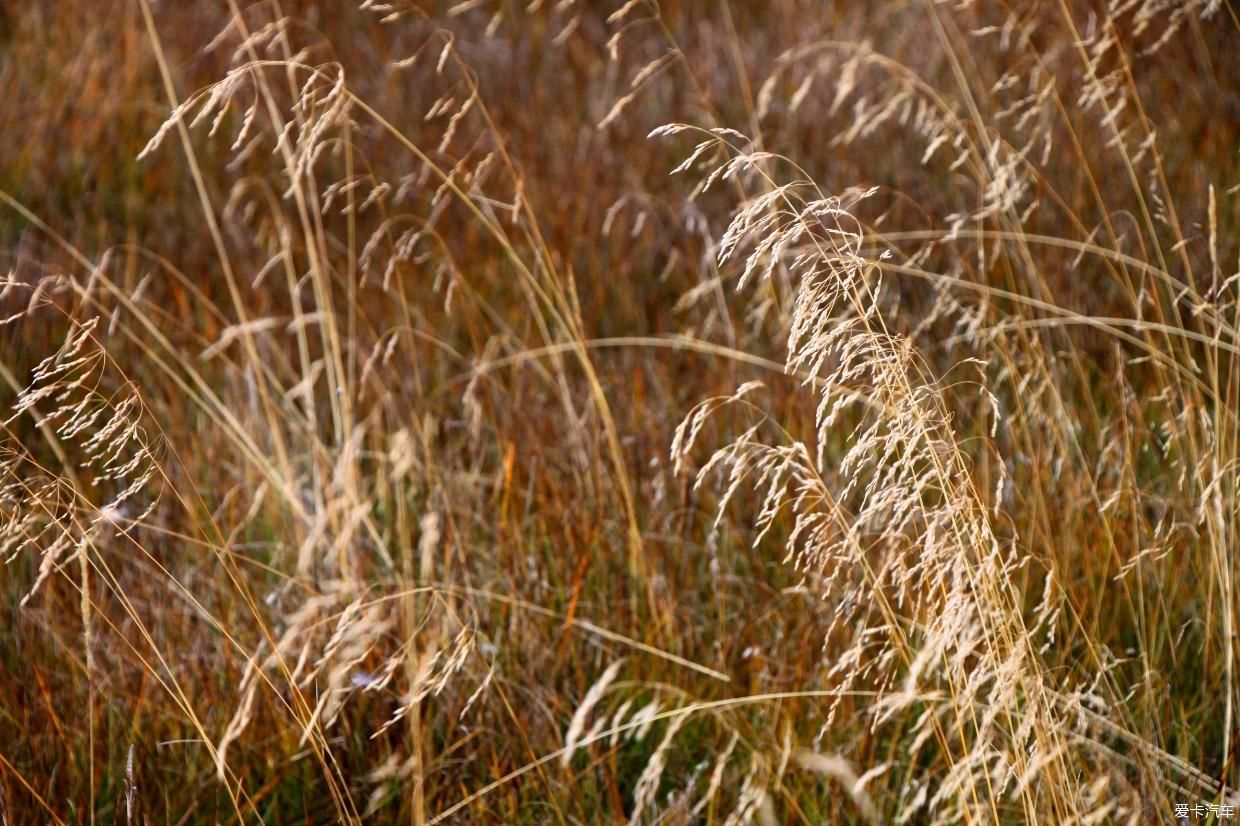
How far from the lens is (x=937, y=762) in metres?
1.73

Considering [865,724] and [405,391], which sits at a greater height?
[405,391]

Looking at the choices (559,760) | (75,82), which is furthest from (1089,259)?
(75,82)

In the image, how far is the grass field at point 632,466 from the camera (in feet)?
4.95

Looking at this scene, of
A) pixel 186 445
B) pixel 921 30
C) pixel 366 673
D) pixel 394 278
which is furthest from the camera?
pixel 921 30

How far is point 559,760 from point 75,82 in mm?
3526

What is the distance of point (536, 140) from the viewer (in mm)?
4090

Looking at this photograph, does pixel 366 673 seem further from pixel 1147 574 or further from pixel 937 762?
pixel 1147 574

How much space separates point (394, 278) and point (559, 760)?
6.18 feet

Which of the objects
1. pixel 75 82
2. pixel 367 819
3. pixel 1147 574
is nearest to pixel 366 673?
pixel 367 819

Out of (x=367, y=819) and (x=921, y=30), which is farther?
(x=921, y=30)

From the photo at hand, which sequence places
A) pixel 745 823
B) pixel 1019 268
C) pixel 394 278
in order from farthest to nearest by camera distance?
pixel 394 278 < pixel 1019 268 < pixel 745 823

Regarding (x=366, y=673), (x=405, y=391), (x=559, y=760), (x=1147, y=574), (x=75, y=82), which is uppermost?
(x=75, y=82)

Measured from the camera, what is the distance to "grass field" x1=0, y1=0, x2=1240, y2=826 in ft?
4.95

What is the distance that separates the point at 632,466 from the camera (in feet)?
7.95
